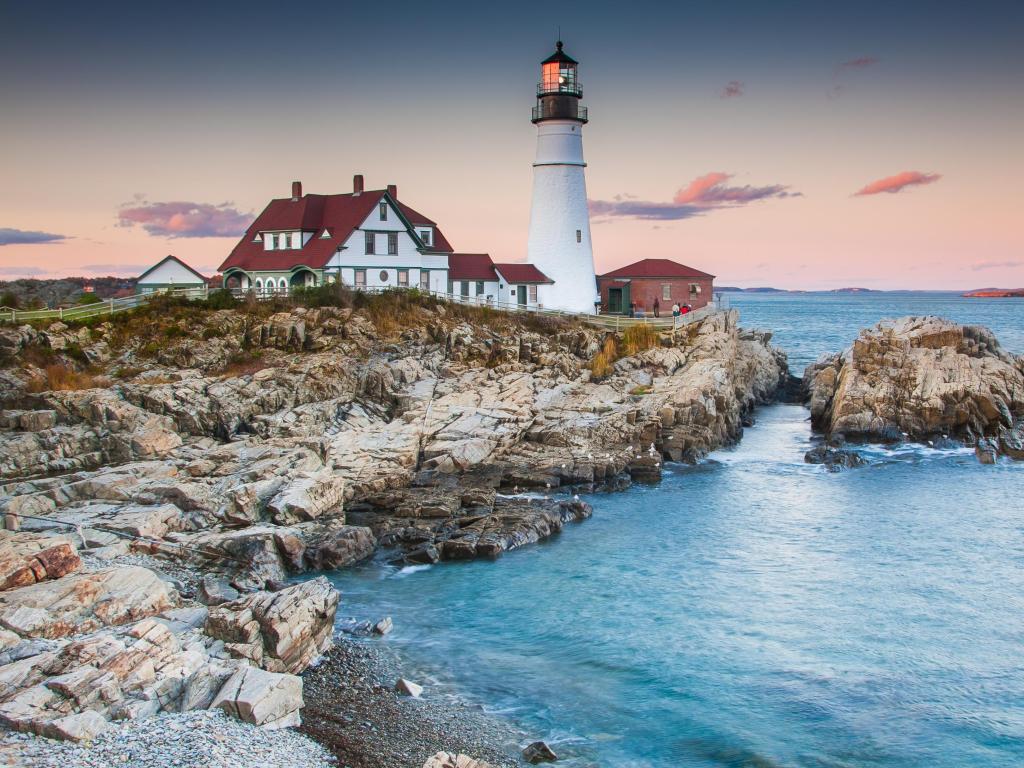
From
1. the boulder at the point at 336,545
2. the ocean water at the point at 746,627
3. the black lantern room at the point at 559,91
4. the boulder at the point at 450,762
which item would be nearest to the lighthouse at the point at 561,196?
the black lantern room at the point at 559,91

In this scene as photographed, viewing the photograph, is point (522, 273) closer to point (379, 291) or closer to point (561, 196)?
point (561, 196)

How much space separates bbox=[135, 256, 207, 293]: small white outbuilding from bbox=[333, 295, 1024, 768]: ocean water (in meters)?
23.9

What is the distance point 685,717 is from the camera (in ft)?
50.0

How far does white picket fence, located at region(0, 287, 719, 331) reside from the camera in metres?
33.8

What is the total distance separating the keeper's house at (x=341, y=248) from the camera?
42031mm

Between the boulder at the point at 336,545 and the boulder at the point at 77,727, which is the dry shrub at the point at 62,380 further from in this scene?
the boulder at the point at 77,727

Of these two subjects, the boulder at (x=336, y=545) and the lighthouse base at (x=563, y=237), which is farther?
A: the lighthouse base at (x=563, y=237)

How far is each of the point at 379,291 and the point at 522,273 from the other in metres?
8.92

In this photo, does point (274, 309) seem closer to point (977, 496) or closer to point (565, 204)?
point (565, 204)

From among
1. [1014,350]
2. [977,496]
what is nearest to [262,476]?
[977,496]

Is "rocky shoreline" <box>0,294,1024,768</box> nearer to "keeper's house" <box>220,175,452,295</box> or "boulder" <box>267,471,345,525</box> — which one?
"boulder" <box>267,471,345,525</box>

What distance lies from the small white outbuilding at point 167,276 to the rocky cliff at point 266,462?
18.3 feet

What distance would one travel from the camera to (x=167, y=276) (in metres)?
41.8

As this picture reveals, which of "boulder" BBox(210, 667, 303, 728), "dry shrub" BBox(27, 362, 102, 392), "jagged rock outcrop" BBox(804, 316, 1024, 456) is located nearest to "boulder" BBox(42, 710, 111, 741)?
"boulder" BBox(210, 667, 303, 728)
